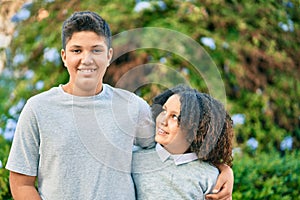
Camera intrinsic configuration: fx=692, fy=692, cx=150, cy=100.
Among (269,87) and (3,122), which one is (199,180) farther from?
(269,87)

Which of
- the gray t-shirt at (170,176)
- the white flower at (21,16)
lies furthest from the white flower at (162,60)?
the gray t-shirt at (170,176)

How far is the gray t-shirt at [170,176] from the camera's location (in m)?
2.68

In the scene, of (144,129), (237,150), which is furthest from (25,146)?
(237,150)

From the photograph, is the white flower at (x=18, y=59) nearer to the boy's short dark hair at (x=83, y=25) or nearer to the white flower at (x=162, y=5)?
the white flower at (x=162, y=5)

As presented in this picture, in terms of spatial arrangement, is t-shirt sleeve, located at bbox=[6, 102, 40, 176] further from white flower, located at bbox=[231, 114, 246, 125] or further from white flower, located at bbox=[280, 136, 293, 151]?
white flower, located at bbox=[280, 136, 293, 151]

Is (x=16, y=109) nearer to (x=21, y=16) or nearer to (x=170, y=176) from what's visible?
(x=21, y=16)

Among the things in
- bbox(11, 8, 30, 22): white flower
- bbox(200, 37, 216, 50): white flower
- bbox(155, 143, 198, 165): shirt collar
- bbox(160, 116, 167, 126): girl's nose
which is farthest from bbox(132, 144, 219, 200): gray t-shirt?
bbox(11, 8, 30, 22): white flower

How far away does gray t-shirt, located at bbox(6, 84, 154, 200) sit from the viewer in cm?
254

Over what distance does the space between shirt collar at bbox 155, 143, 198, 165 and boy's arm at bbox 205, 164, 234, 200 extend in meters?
0.14

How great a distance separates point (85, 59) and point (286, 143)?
2957 mm

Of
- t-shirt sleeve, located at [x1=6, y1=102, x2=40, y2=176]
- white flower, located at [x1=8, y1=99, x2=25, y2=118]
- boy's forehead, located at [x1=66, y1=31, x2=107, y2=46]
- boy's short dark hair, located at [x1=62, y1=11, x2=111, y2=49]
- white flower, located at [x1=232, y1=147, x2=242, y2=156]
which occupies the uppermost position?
boy's short dark hair, located at [x1=62, y1=11, x2=111, y2=49]

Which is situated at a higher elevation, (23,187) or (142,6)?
(23,187)

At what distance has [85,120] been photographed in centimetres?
261

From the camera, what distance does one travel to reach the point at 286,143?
17.0 ft
